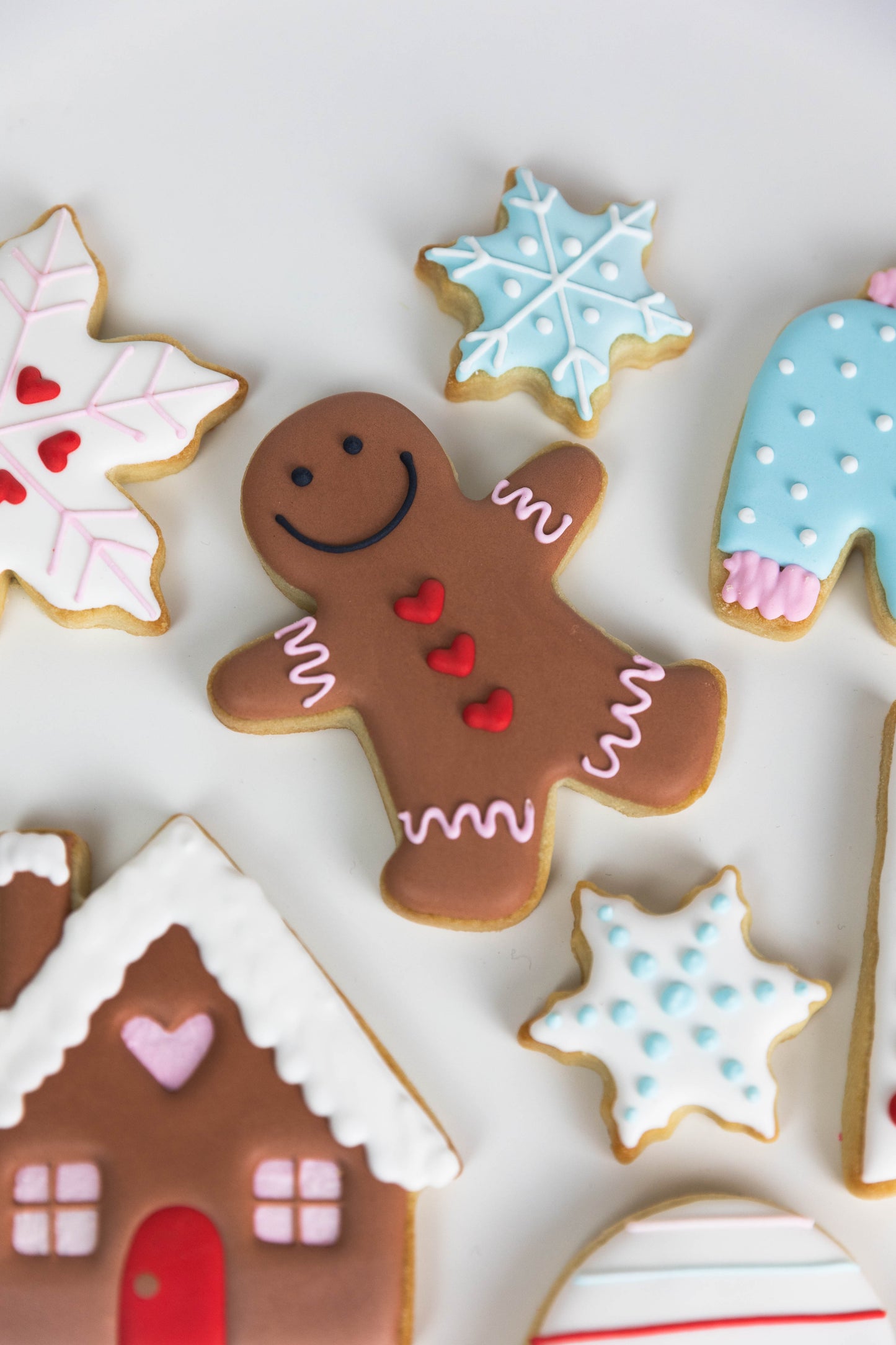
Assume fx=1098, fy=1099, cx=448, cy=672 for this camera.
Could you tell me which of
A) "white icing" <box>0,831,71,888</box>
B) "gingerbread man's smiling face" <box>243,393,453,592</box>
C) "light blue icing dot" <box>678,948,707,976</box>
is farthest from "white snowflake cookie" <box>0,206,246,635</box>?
"light blue icing dot" <box>678,948,707,976</box>

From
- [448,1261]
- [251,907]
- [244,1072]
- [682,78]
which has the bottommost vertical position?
[448,1261]

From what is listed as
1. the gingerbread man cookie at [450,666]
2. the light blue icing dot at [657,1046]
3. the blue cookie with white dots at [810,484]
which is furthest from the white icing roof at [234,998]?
the blue cookie with white dots at [810,484]

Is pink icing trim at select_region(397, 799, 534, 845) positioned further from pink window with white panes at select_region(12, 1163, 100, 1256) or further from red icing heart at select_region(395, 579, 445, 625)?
pink window with white panes at select_region(12, 1163, 100, 1256)

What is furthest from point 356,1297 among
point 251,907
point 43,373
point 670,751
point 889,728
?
point 43,373

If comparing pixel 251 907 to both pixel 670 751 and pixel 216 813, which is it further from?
pixel 670 751

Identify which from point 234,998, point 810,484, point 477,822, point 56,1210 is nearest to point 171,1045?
point 234,998

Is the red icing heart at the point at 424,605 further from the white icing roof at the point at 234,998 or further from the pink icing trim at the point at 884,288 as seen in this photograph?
the pink icing trim at the point at 884,288
